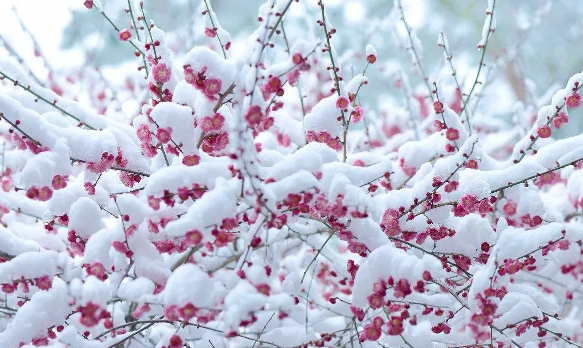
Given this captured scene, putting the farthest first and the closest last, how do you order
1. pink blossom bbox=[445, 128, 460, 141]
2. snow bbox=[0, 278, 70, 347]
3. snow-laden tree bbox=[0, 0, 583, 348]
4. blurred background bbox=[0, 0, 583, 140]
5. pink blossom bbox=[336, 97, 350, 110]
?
blurred background bbox=[0, 0, 583, 140] < pink blossom bbox=[445, 128, 460, 141] < pink blossom bbox=[336, 97, 350, 110] < snow bbox=[0, 278, 70, 347] < snow-laden tree bbox=[0, 0, 583, 348]

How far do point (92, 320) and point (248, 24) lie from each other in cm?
837

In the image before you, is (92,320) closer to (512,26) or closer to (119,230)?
(119,230)

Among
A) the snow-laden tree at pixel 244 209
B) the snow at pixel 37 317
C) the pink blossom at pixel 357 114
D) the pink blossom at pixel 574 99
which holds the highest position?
the pink blossom at pixel 574 99

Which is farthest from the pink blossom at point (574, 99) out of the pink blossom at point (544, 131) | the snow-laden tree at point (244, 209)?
Answer: the pink blossom at point (544, 131)

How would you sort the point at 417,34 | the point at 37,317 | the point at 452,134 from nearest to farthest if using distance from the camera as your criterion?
the point at 37,317, the point at 452,134, the point at 417,34

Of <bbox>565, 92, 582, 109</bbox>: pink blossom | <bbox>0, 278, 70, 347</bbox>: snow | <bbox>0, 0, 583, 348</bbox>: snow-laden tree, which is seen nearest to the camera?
<bbox>0, 0, 583, 348</bbox>: snow-laden tree

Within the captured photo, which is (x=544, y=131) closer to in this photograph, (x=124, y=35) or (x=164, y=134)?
(x=164, y=134)

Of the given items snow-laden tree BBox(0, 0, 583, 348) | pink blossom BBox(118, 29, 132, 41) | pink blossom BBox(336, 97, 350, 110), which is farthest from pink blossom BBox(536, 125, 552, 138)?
pink blossom BBox(118, 29, 132, 41)

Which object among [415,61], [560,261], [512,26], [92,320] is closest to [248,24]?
[512,26]

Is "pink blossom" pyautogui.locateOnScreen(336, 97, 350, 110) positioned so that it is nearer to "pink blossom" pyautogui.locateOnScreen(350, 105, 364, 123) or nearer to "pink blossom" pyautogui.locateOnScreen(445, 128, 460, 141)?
"pink blossom" pyautogui.locateOnScreen(350, 105, 364, 123)

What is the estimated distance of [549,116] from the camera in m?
2.92

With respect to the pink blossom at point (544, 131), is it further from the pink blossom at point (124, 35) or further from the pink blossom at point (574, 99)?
the pink blossom at point (124, 35)

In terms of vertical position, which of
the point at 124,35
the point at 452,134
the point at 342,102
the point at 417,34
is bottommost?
the point at 342,102

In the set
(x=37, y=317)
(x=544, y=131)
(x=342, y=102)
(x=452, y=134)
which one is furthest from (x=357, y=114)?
(x=37, y=317)
